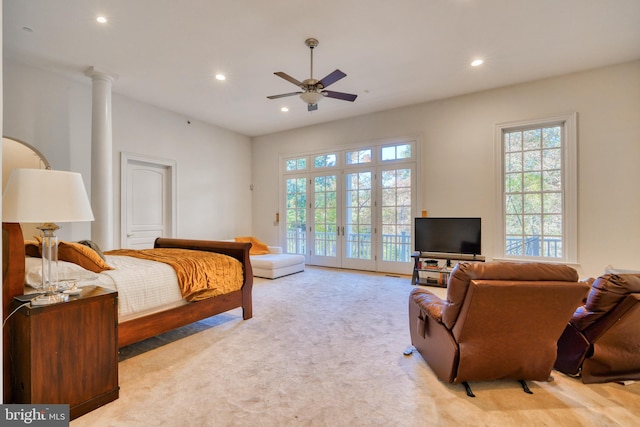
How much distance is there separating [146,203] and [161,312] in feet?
11.9

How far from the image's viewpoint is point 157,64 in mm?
4168

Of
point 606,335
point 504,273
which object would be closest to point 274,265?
point 504,273

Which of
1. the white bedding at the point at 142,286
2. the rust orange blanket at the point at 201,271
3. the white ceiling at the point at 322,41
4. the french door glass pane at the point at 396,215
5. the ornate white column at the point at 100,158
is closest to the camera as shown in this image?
the white bedding at the point at 142,286

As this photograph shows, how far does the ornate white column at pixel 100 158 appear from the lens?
14.3 ft

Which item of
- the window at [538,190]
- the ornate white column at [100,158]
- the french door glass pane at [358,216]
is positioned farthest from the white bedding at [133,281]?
the window at [538,190]

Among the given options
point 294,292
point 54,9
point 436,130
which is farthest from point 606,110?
point 54,9

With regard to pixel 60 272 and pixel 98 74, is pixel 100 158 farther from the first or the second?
pixel 60 272

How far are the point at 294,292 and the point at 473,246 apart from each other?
2827 mm

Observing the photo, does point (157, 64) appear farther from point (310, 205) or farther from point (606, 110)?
point (606, 110)

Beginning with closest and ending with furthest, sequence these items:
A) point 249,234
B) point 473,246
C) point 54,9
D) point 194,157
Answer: point 54,9, point 473,246, point 194,157, point 249,234

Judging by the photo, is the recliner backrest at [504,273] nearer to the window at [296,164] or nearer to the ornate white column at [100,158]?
the ornate white column at [100,158]

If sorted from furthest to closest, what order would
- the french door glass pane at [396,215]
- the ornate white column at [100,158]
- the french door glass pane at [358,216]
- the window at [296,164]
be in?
1. the window at [296,164]
2. the french door glass pane at [358,216]
3. the french door glass pane at [396,215]
4. the ornate white column at [100,158]

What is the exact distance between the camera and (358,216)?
21.0 ft

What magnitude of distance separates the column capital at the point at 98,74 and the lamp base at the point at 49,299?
12.2 ft
